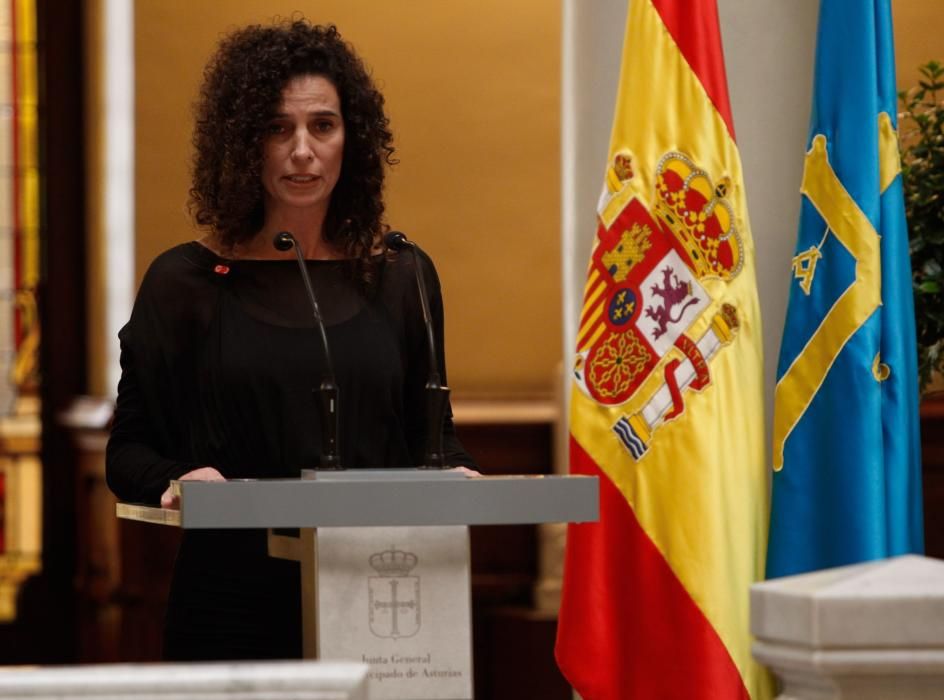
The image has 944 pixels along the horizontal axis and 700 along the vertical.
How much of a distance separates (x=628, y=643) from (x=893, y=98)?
4.52 feet

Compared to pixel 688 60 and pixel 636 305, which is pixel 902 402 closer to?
pixel 636 305

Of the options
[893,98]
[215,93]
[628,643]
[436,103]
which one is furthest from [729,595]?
[436,103]

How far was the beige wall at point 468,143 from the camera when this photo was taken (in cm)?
686

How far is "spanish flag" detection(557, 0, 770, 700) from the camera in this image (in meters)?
3.77

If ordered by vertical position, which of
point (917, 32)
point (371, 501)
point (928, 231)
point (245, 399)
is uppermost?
point (917, 32)

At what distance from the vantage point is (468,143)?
22.8 ft

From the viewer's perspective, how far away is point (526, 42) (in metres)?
6.95

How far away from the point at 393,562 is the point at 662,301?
5.61 ft

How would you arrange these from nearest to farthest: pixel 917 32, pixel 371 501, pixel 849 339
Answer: pixel 371 501 → pixel 849 339 → pixel 917 32

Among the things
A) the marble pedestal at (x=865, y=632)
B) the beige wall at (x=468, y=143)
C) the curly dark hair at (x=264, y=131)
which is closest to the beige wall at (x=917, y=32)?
the beige wall at (x=468, y=143)

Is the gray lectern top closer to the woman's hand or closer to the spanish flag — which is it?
the woman's hand

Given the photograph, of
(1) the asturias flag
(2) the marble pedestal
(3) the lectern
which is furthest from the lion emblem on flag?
(2) the marble pedestal

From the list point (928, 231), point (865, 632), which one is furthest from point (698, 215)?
point (865, 632)

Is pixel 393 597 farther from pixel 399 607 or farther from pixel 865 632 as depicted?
pixel 865 632
